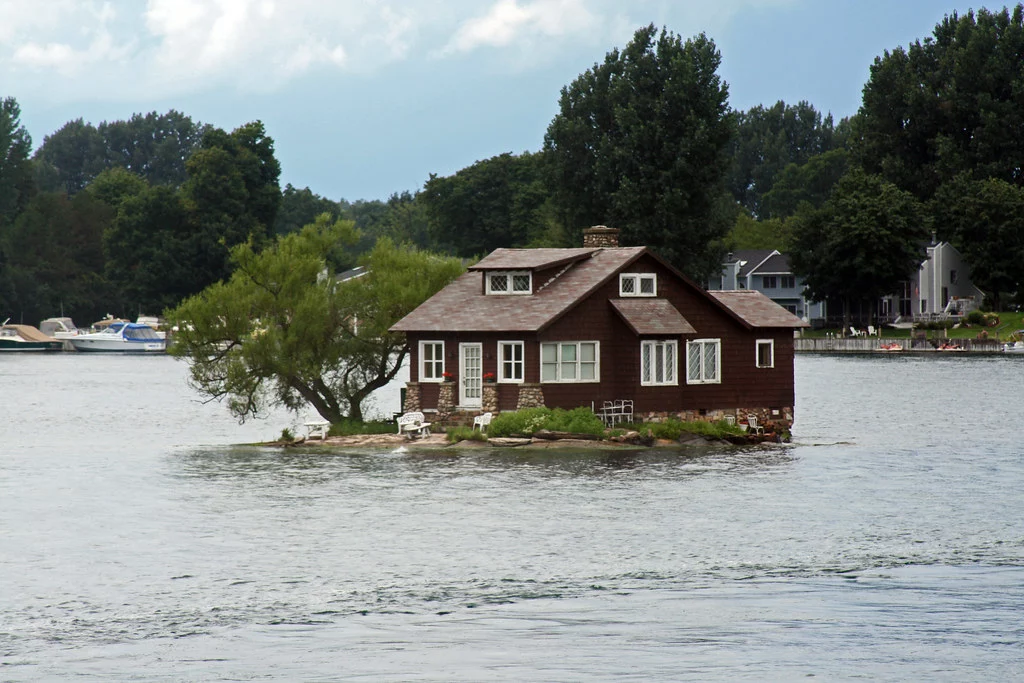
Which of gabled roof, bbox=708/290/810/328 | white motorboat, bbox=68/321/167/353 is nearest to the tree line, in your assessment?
white motorboat, bbox=68/321/167/353

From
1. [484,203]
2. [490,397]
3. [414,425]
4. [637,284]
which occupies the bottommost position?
[414,425]

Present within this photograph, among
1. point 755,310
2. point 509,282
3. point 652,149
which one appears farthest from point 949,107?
point 509,282

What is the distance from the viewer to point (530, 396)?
50.9 meters

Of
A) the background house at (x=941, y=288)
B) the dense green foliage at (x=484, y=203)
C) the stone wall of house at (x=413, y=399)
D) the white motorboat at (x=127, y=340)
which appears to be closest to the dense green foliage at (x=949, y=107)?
the background house at (x=941, y=288)

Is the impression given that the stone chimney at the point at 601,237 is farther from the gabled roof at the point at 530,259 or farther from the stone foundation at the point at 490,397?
the stone foundation at the point at 490,397

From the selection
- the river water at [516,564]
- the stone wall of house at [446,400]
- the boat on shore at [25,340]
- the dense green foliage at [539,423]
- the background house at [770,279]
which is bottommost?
the river water at [516,564]

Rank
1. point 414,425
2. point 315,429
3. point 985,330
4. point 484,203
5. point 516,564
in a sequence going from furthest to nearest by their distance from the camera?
point 484,203 → point 985,330 → point 315,429 → point 414,425 → point 516,564

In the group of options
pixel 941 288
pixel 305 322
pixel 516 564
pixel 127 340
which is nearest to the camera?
pixel 516 564

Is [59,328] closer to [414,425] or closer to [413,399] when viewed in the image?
[413,399]

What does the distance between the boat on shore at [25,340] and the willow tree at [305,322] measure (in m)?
122

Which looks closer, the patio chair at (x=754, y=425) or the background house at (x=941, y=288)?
the patio chair at (x=754, y=425)

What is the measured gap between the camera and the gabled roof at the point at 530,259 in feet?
176

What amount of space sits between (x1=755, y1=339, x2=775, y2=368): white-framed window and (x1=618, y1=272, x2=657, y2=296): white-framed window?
515cm

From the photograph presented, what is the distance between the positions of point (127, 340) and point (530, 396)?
4986 inches
